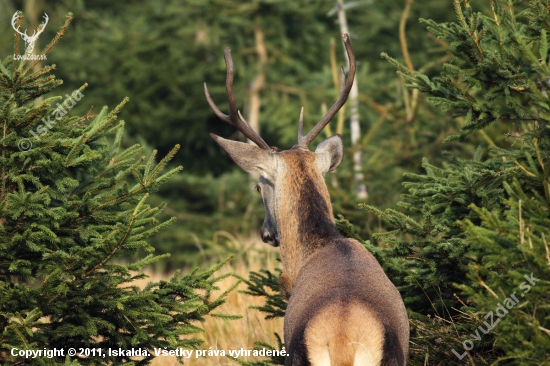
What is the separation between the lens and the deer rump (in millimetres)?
4086

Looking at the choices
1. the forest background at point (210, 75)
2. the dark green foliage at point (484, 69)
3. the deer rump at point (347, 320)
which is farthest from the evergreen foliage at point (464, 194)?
the forest background at point (210, 75)

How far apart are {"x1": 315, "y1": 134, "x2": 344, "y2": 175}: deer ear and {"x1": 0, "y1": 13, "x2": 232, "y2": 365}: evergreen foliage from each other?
4.21 feet

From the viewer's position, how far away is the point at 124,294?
18.0ft

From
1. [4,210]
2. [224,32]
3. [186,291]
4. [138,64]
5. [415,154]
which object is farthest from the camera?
[138,64]

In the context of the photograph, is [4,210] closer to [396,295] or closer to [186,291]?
[186,291]

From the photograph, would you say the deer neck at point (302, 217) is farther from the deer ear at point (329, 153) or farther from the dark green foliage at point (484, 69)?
the dark green foliage at point (484, 69)

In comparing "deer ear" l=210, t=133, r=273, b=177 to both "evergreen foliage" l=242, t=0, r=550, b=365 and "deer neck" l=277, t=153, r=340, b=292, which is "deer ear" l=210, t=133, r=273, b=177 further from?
"evergreen foliage" l=242, t=0, r=550, b=365

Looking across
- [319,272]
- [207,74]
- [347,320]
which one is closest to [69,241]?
[319,272]

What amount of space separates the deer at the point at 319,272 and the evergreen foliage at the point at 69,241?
687mm

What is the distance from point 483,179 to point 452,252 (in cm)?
52


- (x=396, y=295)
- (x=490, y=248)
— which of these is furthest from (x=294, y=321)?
(x=490, y=248)

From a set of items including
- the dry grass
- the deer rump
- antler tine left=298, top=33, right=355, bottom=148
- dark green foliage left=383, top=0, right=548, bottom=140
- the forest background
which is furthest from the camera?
the forest background

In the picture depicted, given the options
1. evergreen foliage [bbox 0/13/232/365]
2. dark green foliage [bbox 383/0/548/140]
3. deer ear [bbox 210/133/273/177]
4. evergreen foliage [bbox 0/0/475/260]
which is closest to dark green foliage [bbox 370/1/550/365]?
dark green foliage [bbox 383/0/548/140]

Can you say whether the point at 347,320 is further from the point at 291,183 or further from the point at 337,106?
the point at 337,106
